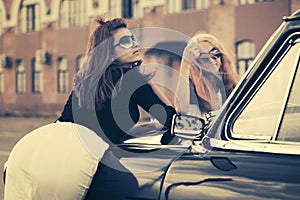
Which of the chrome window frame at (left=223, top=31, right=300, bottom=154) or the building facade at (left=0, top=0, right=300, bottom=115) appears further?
the building facade at (left=0, top=0, right=300, bottom=115)

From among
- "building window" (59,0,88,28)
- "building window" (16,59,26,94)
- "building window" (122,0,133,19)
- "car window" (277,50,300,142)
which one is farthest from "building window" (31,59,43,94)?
"car window" (277,50,300,142)

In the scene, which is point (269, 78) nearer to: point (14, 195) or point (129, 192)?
point (129, 192)

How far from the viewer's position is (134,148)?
2846mm

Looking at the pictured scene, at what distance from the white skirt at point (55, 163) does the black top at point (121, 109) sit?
0.30 metres

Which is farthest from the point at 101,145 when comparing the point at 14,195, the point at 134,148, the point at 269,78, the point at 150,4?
the point at 150,4

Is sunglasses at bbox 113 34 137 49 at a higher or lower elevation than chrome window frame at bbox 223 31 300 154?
higher

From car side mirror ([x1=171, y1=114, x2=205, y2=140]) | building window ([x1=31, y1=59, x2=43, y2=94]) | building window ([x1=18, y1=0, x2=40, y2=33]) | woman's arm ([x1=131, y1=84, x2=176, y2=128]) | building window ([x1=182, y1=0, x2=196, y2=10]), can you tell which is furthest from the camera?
building window ([x1=18, y1=0, x2=40, y2=33])

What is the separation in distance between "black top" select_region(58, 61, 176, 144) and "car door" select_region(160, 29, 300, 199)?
33.1 inches

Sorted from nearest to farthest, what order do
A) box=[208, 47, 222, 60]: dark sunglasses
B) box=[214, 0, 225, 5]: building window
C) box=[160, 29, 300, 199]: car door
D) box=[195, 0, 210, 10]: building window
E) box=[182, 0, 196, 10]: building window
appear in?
box=[160, 29, 300, 199]: car door, box=[208, 47, 222, 60]: dark sunglasses, box=[214, 0, 225, 5]: building window, box=[195, 0, 210, 10]: building window, box=[182, 0, 196, 10]: building window

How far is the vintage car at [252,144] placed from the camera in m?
2.16

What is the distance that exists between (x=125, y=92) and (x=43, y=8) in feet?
99.0

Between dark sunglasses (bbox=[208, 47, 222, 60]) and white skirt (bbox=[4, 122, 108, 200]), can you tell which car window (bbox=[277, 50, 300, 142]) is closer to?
white skirt (bbox=[4, 122, 108, 200])

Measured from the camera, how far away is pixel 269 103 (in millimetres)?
2334

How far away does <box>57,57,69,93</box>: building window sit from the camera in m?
31.2
